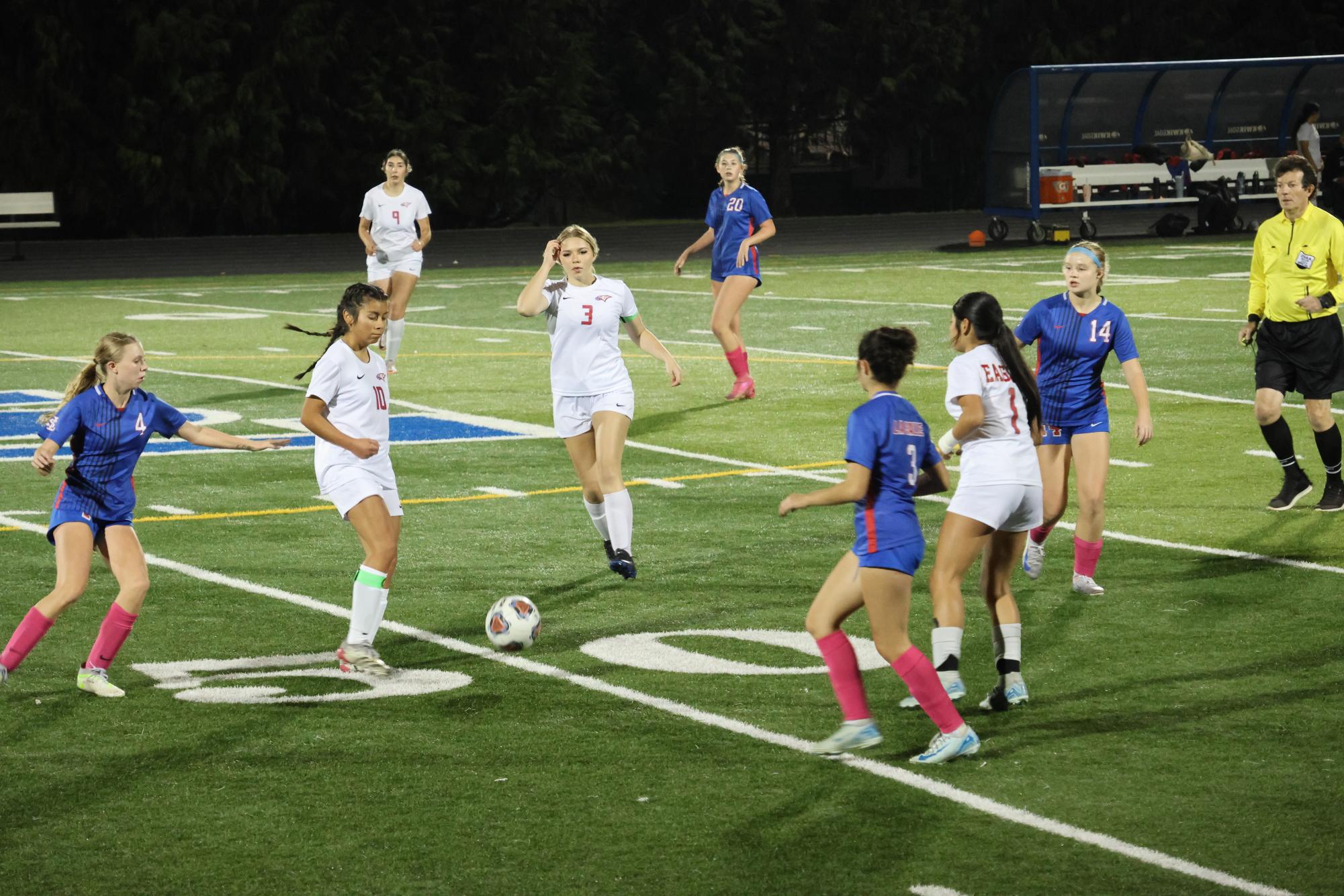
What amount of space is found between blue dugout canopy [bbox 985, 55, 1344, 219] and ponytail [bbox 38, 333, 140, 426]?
31.3m

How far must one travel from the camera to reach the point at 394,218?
63.9 feet

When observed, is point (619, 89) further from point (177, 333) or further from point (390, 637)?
point (390, 637)

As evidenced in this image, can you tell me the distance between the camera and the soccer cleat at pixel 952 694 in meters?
7.62

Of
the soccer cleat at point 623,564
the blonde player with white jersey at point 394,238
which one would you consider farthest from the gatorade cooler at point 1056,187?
the soccer cleat at point 623,564

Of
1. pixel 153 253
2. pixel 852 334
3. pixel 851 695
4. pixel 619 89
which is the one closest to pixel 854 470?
pixel 851 695

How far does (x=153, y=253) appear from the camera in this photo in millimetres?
44000

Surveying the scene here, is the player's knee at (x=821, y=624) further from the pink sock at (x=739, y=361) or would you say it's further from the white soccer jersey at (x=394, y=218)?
the white soccer jersey at (x=394, y=218)

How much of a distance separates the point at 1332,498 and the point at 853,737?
641 cm

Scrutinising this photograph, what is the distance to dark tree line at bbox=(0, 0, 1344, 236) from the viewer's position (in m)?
46.9

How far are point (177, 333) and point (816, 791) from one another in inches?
765

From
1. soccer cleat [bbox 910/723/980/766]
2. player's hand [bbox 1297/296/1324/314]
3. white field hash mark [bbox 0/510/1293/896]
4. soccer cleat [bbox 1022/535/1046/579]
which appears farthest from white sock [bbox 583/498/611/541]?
player's hand [bbox 1297/296/1324/314]

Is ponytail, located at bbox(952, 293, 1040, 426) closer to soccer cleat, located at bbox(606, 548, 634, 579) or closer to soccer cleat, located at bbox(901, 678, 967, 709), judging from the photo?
→ soccer cleat, located at bbox(901, 678, 967, 709)

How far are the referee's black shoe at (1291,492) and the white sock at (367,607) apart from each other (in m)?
6.44

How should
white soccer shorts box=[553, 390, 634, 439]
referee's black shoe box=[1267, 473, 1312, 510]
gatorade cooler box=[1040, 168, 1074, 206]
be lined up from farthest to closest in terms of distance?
1. gatorade cooler box=[1040, 168, 1074, 206]
2. referee's black shoe box=[1267, 473, 1312, 510]
3. white soccer shorts box=[553, 390, 634, 439]
